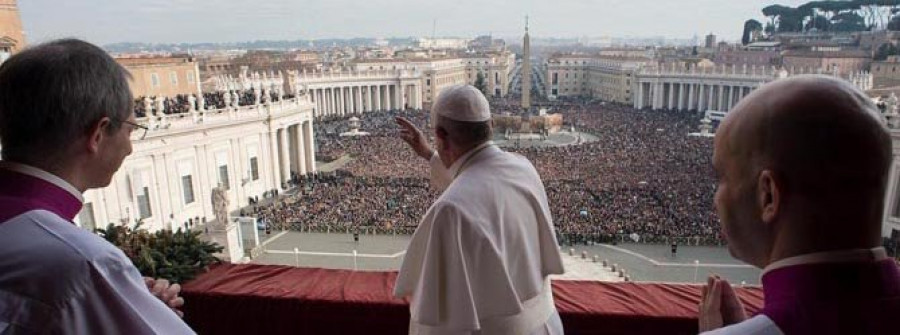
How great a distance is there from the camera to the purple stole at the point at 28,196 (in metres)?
1.29

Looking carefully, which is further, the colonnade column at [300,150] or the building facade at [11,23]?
the colonnade column at [300,150]

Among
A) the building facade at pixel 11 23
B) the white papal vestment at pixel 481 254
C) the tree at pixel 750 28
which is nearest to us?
the white papal vestment at pixel 481 254

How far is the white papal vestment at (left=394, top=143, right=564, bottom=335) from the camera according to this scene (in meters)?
2.00

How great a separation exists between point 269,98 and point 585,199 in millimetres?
15312

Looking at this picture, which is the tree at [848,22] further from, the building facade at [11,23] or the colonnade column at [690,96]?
the building facade at [11,23]

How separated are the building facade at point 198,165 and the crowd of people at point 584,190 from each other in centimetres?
219

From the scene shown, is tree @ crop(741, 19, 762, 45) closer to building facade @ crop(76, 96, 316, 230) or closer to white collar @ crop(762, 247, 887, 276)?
building facade @ crop(76, 96, 316, 230)

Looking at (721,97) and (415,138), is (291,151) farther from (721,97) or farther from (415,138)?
(721,97)

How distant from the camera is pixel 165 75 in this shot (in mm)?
33969

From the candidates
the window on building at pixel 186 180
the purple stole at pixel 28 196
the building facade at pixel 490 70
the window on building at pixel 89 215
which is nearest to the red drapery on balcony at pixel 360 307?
the purple stole at pixel 28 196

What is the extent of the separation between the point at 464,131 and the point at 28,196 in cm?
142

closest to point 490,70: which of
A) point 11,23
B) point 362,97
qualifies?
point 362,97

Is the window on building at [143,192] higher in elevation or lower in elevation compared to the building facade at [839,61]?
lower

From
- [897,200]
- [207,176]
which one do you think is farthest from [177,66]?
[897,200]
